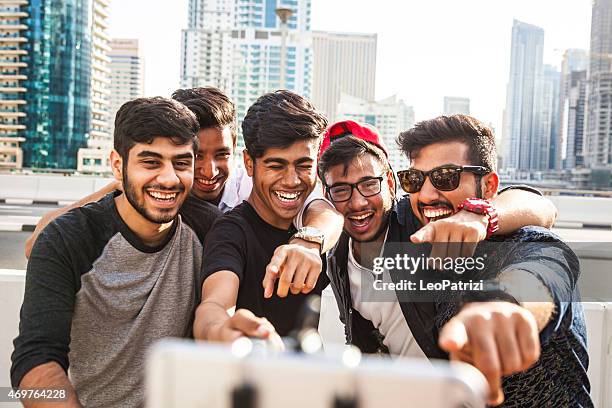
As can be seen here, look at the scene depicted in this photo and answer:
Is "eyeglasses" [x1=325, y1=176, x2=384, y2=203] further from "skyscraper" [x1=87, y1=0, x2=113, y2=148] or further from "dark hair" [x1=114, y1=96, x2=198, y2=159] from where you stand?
"skyscraper" [x1=87, y1=0, x2=113, y2=148]

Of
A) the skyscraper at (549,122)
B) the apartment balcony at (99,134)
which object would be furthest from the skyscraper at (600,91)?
the apartment balcony at (99,134)

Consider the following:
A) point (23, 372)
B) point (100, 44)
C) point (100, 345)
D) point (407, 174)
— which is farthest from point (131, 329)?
point (100, 44)

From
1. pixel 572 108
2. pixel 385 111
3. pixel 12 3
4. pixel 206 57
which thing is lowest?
pixel 385 111

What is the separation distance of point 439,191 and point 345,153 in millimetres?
515

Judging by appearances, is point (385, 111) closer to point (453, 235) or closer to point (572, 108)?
point (572, 108)

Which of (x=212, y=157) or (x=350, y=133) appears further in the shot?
(x=212, y=157)

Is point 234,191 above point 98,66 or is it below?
below

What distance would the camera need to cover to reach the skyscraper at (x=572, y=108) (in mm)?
114062

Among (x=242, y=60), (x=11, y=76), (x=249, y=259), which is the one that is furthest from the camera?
(x=242, y=60)

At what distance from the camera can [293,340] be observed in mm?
1013

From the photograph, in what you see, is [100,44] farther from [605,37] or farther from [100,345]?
[100,345]

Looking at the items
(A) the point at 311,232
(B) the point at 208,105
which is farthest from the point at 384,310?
(B) the point at 208,105

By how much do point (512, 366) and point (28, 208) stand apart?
21.3 meters

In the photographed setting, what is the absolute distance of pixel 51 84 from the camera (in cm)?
10844
